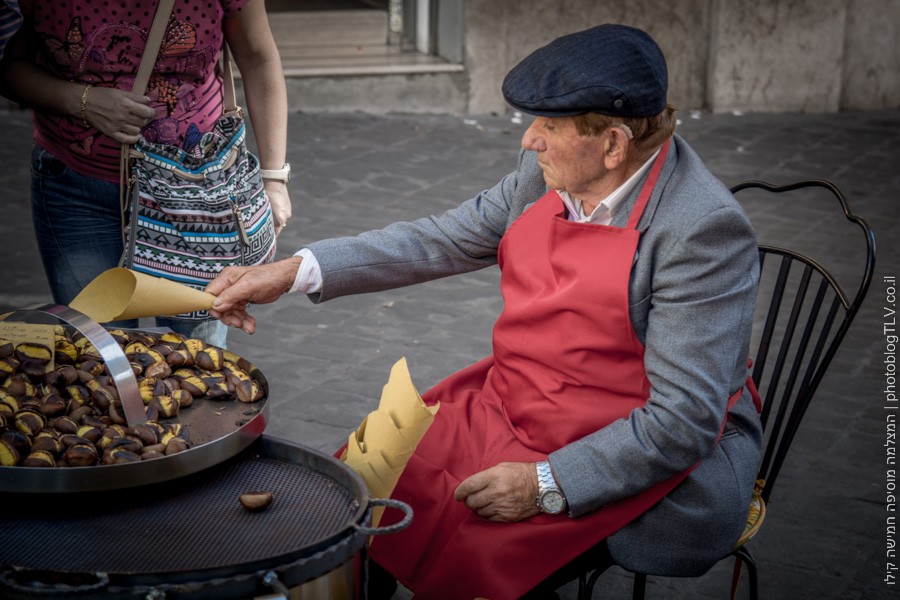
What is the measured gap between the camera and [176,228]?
2.81 metres

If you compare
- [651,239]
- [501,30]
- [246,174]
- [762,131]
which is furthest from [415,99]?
[651,239]

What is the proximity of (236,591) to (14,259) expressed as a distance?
4.18 m

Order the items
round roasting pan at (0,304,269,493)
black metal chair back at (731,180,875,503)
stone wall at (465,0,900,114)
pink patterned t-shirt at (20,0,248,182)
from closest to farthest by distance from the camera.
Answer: round roasting pan at (0,304,269,493) < black metal chair back at (731,180,875,503) < pink patterned t-shirt at (20,0,248,182) < stone wall at (465,0,900,114)

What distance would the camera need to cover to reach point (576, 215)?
2443 mm

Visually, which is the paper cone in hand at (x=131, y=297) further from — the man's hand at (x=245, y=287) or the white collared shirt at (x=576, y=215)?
the white collared shirt at (x=576, y=215)

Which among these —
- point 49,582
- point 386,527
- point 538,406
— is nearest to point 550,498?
point 538,406

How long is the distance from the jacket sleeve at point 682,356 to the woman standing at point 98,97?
1.19 metres

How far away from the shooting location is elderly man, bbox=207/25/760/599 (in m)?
2.21

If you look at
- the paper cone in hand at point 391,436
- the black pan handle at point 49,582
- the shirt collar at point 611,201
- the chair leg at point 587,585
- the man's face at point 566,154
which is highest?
the man's face at point 566,154

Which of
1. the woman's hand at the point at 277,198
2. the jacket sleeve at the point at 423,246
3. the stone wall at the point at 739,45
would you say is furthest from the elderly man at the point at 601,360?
the stone wall at the point at 739,45

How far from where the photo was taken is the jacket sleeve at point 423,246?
8.57ft

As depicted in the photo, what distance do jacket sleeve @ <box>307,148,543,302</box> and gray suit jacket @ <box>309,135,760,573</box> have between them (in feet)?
1.32

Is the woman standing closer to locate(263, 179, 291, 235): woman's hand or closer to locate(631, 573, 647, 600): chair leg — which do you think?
locate(263, 179, 291, 235): woman's hand

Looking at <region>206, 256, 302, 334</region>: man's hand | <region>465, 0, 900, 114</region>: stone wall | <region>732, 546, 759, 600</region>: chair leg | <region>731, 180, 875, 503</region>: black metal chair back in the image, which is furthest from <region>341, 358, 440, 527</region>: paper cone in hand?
<region>465, 0, 900, 114</region>: stone wall
